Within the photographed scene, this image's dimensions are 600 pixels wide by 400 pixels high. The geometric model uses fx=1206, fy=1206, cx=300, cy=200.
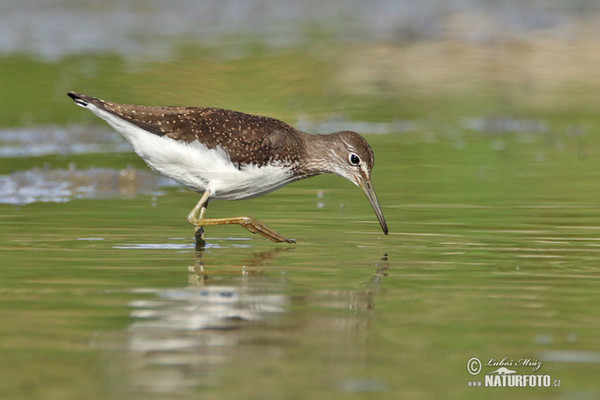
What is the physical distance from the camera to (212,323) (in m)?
7.83

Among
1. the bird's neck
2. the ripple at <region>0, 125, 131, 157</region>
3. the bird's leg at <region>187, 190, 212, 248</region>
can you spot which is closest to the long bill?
the bird's neck

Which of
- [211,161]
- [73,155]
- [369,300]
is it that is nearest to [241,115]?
[211,161]

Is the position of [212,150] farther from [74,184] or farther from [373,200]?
[74,184]

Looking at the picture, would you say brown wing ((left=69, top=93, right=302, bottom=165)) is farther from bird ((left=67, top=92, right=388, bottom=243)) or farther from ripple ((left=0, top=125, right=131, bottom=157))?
ripple ((left=0, top=125, right=131, bottom=157))

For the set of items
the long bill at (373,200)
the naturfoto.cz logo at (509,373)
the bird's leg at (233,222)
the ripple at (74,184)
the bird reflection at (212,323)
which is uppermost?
the ripple at (74,184)

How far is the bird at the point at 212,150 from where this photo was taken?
11.3 meters

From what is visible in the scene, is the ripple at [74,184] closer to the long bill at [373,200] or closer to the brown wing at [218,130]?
the brown wing at [218,130]

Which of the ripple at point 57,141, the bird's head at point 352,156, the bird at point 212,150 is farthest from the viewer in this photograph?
the ripple at point 57,141

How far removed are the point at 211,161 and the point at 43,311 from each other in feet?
11.1

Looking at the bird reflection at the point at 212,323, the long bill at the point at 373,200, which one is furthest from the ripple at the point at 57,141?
the bird reflection at the point at 212,323

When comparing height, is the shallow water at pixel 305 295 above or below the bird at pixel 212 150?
below

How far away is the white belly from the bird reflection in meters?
1.65

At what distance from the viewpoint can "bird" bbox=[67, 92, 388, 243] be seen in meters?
11.3

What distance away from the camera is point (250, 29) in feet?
113
